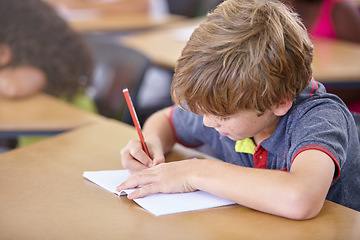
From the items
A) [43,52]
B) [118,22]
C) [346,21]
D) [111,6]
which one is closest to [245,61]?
[43,52]

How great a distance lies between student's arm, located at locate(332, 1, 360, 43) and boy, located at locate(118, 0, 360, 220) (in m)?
1.86

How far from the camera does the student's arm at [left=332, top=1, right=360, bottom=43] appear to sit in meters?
2.77

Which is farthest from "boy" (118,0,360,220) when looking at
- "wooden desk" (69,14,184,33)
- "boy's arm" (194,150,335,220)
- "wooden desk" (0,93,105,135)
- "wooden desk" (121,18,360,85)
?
"wooden desk" (69,14,184,33)

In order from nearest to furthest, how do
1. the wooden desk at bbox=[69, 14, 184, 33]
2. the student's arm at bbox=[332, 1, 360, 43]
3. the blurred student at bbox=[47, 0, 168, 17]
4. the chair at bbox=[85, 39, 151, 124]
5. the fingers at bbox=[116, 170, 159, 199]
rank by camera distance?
the fingers at bbox=[116, 170, 159, 199]
the chair at bbox=[85, 39, 151, 124]
the student's arm at bbox=[332, 1, 360, 43]
the wooden desk at bbox=[69, 14, 184, 33]
the blurred student at bbox=[47, 0, 168, 17]

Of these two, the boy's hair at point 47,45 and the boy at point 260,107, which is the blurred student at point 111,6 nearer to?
the boy's hair at point 47,45

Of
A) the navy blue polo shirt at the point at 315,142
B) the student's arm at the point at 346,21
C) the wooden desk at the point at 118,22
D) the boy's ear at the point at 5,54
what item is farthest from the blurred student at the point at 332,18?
the navy blue polo shirt at the point at 315,142

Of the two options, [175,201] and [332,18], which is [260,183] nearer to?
[175,201]

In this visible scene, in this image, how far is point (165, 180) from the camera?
39.6 inches

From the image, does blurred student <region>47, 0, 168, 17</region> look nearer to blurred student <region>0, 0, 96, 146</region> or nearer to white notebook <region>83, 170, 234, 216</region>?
blurred student <region>0, 0, 96, 146</region>

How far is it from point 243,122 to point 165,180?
196mm

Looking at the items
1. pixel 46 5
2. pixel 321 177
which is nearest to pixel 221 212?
pixel 321 177

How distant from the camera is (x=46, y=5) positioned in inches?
89.1

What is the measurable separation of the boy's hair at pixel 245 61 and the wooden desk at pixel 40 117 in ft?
2.51

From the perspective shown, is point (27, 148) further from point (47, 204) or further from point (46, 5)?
point (46, 5)
